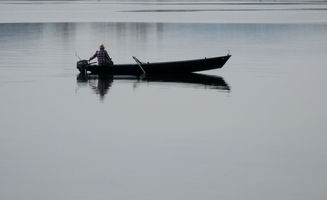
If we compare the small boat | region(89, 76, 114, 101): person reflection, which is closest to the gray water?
region(89, 76, 114, 101): person reflection

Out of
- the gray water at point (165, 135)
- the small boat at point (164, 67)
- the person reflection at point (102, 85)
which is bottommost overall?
the gray water at point (165, 135)

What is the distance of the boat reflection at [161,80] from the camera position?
3238 centimetres

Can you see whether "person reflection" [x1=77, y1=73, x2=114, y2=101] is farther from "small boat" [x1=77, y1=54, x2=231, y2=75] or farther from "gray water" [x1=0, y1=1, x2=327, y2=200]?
"small boat" [x1=77, y1=54, x2=231, y2=75]

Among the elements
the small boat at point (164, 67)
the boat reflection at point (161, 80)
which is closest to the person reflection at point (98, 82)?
the boat reflection at point (161, 80)

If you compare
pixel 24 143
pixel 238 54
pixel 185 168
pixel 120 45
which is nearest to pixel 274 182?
pixel 185 168

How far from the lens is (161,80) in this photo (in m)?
34.5

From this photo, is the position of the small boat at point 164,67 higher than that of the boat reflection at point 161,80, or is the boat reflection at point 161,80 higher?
the small boat at point 164,67

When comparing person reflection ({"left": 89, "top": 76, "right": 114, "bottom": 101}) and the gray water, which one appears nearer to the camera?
the gray water

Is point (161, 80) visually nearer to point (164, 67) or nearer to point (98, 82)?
point (164, 67)

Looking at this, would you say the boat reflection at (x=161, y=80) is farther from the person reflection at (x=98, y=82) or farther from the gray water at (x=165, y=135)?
the gray water at (x=165, y=135)

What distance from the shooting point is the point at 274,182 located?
15.6 meters

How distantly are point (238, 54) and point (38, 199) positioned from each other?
3972 cm

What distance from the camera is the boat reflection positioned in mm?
32375

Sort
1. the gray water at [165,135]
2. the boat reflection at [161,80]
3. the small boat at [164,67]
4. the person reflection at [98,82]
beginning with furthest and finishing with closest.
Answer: the small boat at [164,67] < the boat reflection at [161,80] < the person reflection at [98,82] < the gray water at [165,135]
